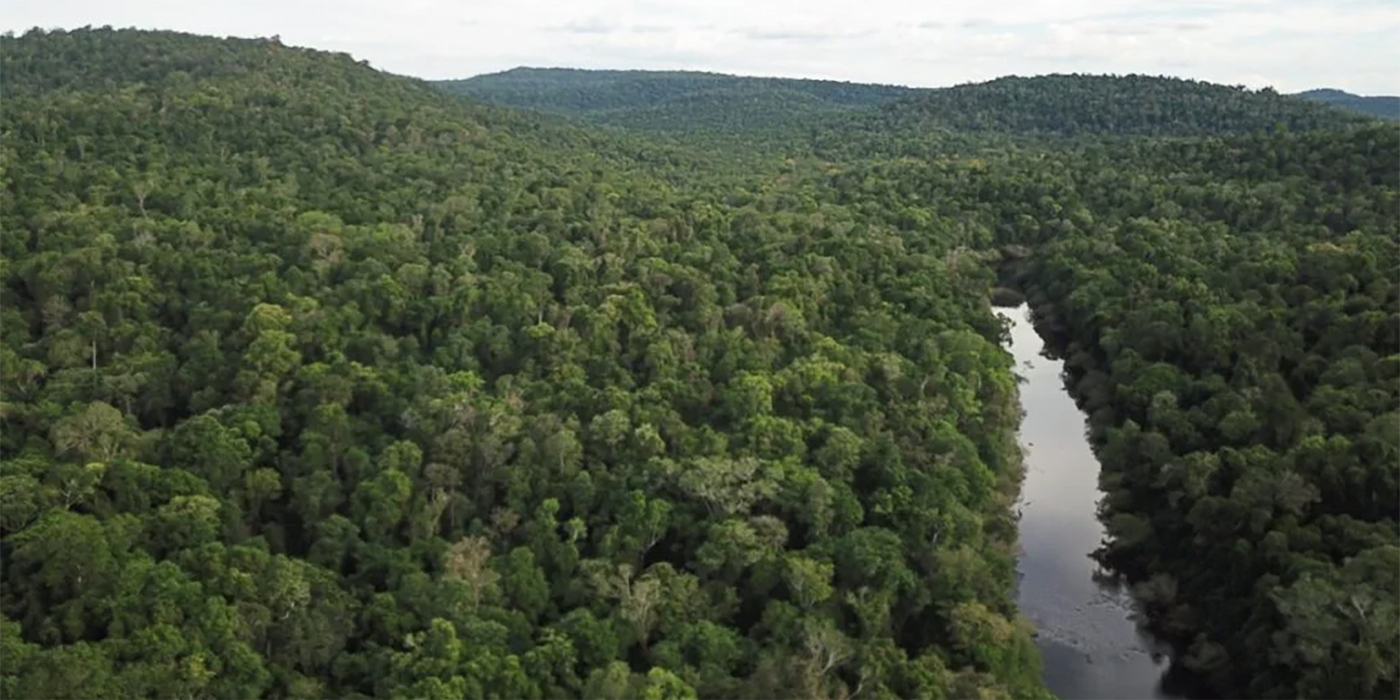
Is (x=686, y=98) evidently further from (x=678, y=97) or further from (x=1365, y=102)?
(x=1365, y=102)

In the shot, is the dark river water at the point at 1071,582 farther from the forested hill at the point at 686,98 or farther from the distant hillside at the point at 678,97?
the distant hillside at the point at 678,97

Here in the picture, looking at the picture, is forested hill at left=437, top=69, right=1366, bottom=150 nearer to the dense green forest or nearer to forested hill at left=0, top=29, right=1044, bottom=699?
the dense green forest

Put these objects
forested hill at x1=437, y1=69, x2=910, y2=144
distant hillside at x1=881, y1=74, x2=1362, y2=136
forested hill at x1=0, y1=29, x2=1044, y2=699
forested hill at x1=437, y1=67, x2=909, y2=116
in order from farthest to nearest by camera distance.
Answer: forested hill at x1=437, y1=67, x2=909, y2=116, forested hill at x1=437, y1=69, x2=910, y2=144, distant hillside at x1=881, y1=74, x2=1362, y2=136, forested hill at x1=0, y1=29, x2=1044, y2=699

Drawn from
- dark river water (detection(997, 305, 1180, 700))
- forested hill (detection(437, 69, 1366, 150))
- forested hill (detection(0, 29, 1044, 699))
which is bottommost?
dark river water (detection(997, 305, 1180, 700))

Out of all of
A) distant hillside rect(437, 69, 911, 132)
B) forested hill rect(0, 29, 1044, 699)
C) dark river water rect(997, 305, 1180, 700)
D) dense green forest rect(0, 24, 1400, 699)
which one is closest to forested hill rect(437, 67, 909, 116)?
distant hillside rect(437, 69, 911, 132)

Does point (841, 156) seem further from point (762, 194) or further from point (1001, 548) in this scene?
point (1001, 548)

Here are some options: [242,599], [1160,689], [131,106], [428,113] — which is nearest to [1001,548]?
[1160,689]

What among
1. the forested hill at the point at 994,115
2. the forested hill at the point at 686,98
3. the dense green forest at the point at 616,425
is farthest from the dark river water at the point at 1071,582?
the forested hill at the point at 686,98
